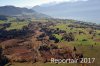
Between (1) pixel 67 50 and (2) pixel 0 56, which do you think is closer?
(2) pixel 0 56

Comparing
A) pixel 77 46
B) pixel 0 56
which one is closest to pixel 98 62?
pixel 77 46

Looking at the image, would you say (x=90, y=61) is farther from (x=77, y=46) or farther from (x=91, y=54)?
(x=77, y=46)

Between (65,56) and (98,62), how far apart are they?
24985 millimetres

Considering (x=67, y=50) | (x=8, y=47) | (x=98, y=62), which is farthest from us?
(x=8, y=47)

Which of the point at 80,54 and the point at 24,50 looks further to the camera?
the point at 24,50

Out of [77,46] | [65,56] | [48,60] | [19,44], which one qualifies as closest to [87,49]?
[77,46]

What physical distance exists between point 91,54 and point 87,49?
15.1 metres

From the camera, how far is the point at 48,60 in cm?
15412

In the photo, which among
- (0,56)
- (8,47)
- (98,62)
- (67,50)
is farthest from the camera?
(8,47)

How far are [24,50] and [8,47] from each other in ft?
62.3

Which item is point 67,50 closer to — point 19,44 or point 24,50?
point 24,50

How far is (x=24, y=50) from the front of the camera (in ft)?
586

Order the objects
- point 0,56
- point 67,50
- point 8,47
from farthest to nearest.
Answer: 1. point 8,47
2. point 67,50
3. point 0,56

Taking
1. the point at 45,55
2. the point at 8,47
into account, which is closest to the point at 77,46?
the point at 45,55
